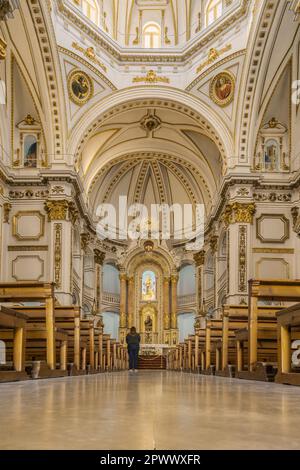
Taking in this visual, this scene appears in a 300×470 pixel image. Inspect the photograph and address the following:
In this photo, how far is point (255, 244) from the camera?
59.2ft

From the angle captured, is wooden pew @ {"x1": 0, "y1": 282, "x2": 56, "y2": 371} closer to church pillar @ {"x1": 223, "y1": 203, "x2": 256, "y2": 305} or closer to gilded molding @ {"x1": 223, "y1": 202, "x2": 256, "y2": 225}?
church pillar @ {"x1": 223, "y1": 203, "x2": 256, "y2": 305}

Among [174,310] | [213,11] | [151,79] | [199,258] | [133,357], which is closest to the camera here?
[133,357]

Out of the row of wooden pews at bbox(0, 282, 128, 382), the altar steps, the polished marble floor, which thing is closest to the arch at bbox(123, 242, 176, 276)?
the altar steps

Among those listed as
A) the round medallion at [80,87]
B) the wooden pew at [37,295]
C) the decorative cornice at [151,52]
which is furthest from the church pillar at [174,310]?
the wooden pew at [37,295]

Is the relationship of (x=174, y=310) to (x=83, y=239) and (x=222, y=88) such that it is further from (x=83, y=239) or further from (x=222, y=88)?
(x=222, y=88)

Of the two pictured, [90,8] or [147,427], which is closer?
[147,427]

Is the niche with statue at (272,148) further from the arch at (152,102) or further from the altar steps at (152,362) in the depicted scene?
the altar steps at (152,362)

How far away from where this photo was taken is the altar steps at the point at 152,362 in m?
26.0

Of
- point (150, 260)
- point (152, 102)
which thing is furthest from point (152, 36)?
point (150, 260)

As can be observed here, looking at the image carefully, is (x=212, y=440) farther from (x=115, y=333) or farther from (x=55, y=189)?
(x=115, y=333)

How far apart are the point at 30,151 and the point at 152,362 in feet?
39.5

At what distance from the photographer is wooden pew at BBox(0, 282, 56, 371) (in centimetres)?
727

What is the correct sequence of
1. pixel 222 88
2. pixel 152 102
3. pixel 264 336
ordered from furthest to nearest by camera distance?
pixel 152 102 < pixel 222 88 < pixel 264 336

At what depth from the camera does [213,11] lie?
61.3 ft
